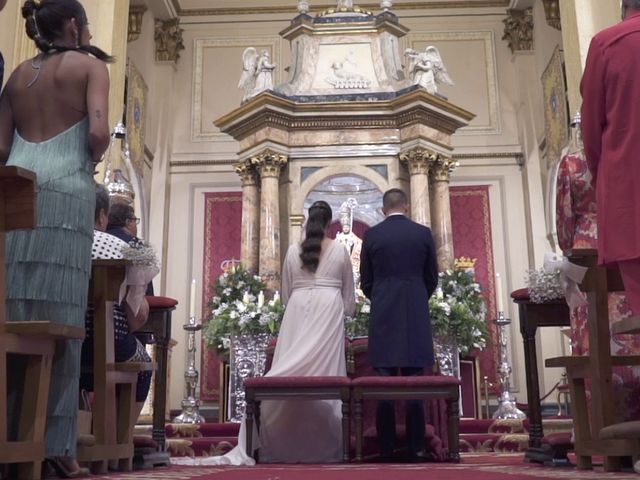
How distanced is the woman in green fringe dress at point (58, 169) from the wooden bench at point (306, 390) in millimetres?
1504

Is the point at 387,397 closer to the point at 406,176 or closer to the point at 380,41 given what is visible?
the point at 406,176

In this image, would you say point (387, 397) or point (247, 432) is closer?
point (387, 397)

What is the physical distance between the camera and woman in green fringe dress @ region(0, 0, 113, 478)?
106 inches

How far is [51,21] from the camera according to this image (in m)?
2.88

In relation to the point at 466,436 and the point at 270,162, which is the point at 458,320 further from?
the point at 270,162

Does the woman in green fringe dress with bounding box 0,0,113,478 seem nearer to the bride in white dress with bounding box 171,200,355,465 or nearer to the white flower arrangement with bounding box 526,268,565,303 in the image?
the bride in white dress with bounding box 171,200,355,465

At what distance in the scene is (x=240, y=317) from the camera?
7.81 metres

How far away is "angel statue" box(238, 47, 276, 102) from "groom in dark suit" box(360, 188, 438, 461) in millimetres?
5962

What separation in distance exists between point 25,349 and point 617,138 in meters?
2.07

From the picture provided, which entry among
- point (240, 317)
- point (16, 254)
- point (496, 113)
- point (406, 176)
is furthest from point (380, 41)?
point (16, 254)

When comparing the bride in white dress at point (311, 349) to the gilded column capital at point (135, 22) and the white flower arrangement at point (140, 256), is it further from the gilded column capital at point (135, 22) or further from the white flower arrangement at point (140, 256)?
the gilded column capital at point (135, 22)

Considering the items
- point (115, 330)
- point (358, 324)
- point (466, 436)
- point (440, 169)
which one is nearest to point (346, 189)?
point (440, 169)

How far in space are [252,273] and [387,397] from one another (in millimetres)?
5517

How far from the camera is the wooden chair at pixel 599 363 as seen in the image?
3.01 metres
